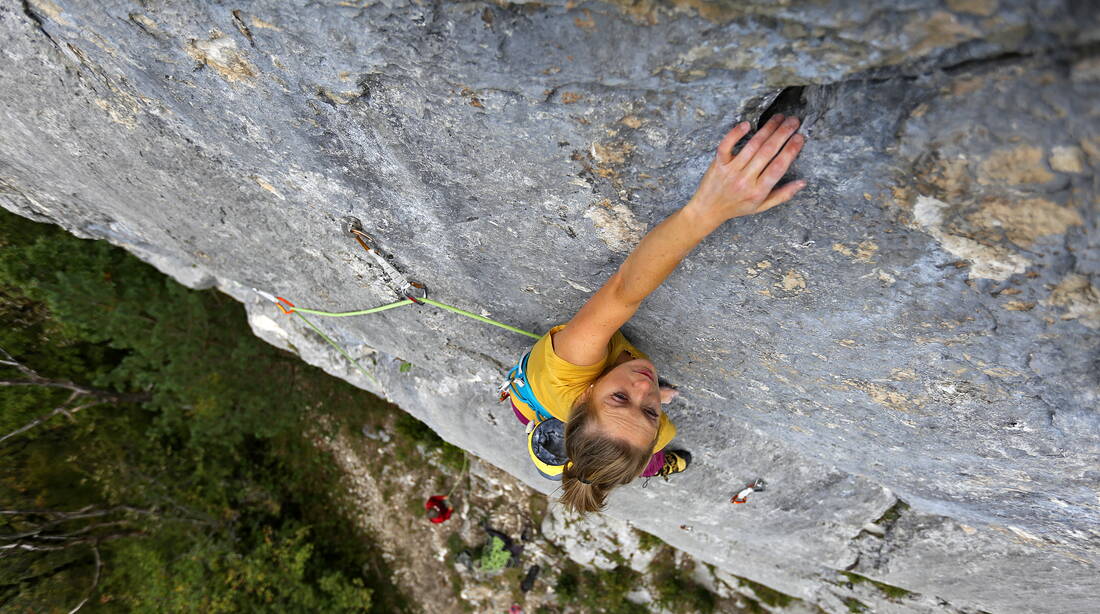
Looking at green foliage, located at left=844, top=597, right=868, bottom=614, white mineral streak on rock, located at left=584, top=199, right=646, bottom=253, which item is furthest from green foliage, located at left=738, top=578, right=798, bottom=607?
white mineral streak on rock, located at left=584, top=199, right=646, bottom=253

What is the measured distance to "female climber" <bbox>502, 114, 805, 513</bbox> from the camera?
1.27 meters

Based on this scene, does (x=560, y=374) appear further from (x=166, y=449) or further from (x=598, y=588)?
(x=166, y=449)

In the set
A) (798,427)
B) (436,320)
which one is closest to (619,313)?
(798,427)

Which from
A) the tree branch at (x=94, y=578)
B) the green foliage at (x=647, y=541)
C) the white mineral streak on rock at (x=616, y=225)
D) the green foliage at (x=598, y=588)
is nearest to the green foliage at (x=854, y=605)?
the green foliage at (x=647, y=541)

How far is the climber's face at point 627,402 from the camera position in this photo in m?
1.98

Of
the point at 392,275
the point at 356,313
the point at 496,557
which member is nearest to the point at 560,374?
the point at 392,275

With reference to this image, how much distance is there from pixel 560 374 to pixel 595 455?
0.33 metres

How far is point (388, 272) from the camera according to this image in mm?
2641

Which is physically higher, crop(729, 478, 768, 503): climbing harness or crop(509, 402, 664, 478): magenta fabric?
crop(729, 478, 768, 503): climbing harness

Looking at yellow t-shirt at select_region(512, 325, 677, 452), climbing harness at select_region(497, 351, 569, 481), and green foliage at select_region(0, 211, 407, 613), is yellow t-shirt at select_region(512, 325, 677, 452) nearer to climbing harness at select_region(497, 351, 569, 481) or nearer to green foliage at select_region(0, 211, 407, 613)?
climbing harness at select_region(497, 351, 569, 481)

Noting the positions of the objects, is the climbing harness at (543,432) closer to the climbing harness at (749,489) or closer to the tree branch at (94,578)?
the climbing harness at (749,489)

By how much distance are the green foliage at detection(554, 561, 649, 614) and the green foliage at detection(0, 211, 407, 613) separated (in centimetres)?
188

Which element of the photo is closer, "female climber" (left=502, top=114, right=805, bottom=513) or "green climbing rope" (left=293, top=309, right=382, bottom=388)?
"female climber" (left=502, top=114, right=805, bottom=513)

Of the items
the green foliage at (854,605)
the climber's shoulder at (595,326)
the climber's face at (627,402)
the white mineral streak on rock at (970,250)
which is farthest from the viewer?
the green foliage at (854,605)
